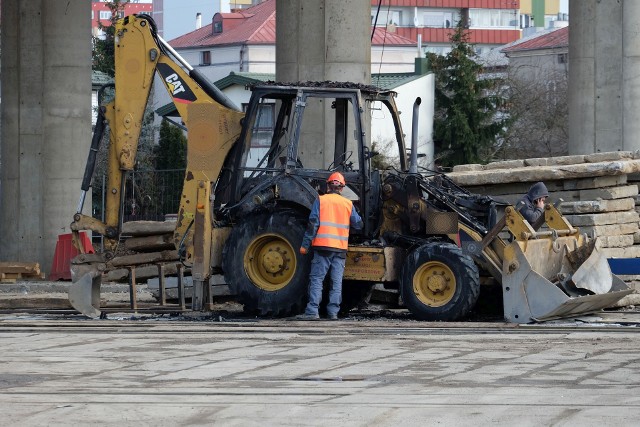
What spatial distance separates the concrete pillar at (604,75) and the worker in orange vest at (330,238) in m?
14.5

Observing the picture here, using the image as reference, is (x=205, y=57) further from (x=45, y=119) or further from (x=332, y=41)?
(x=332, y=41)

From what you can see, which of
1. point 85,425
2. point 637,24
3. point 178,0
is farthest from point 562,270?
point 178,0

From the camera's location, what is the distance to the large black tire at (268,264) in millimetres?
16203

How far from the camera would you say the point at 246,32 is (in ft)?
254

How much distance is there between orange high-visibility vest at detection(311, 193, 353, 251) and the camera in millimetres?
15805

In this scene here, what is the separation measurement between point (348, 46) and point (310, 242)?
24.7 ft

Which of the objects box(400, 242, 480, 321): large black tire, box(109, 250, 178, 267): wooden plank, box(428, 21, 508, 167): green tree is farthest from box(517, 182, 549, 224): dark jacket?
box(428, 21, 508, 167): green tree

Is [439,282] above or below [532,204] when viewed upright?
below

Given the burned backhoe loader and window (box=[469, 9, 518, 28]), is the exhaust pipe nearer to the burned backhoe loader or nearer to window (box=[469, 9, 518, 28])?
the burned backhoe loader

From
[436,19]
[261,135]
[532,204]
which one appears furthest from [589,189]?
[436,19]

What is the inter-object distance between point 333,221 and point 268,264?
3.42 feet

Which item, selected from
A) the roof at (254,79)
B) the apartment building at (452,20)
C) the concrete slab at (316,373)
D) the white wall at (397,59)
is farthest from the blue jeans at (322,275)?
the apartment building at (452,20)

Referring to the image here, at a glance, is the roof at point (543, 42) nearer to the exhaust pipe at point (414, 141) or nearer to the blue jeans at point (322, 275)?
the exhaust pipe at point (414, 141)

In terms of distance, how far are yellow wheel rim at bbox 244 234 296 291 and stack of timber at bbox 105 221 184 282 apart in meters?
1.53
